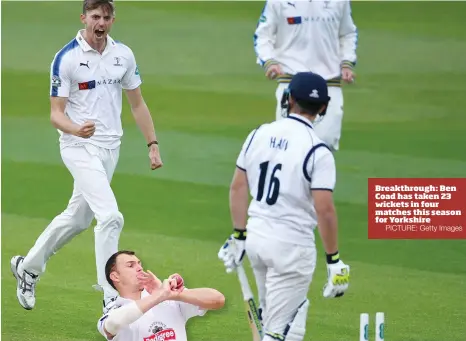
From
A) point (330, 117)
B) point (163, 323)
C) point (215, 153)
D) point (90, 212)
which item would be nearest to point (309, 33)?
point (330, 117)

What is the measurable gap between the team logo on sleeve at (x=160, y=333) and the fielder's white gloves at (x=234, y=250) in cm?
47

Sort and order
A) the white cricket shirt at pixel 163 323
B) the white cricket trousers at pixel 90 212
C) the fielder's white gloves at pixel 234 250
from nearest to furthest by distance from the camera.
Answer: the white cricket shirt at pixel 163 323 → the fielder's white gloves at pixel 234 250 → the white cricket trousers at pixel 90 212

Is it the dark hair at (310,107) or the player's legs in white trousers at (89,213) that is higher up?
the dark hair at (310,107)

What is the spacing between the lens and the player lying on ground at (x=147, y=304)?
642 centimetres

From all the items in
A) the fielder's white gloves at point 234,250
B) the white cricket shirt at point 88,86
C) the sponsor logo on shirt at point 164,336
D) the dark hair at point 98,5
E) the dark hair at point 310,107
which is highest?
the dark hair at point 98,5

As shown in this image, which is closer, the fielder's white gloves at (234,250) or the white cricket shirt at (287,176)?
the white cricket shirt at (287,176)

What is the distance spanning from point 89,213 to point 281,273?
88.2 inches

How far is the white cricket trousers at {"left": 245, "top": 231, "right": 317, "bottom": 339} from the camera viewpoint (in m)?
6.53

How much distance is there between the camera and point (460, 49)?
540 inches
